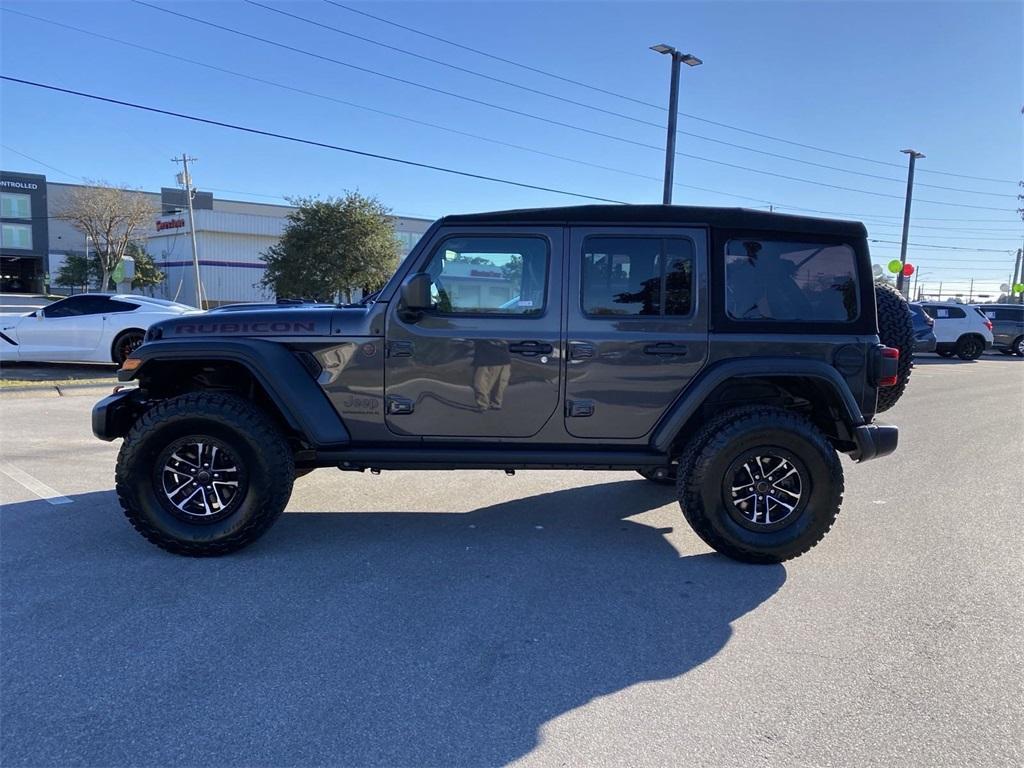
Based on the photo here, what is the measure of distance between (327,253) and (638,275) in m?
31.7

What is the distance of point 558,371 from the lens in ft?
13.7

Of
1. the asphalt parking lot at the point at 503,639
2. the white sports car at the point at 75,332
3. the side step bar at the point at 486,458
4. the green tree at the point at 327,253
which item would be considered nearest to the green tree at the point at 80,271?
the green tree at the point at 327,253

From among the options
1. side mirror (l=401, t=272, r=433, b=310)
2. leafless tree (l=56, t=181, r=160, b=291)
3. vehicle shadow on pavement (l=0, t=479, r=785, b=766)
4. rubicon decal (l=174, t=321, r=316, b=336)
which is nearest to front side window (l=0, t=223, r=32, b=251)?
leafless tree (l=56, t=181, r=160, b=291)

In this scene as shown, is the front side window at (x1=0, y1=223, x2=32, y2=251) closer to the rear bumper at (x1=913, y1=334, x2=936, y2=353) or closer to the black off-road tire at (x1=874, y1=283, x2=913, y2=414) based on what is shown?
the rear bumper at (x1=913, y1=334, x2=936, y2=353)

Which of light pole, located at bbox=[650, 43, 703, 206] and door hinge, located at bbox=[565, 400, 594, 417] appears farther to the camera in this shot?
light pole, located at bbox=[650, 43, 703, 206]

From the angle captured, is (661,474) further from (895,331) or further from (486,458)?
(895,331)

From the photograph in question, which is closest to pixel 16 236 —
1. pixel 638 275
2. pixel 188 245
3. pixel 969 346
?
pixel 188 245

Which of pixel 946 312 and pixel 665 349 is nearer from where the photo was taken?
pixel 665 349

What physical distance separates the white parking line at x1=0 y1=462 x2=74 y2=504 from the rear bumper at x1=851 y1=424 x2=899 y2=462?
218 inches

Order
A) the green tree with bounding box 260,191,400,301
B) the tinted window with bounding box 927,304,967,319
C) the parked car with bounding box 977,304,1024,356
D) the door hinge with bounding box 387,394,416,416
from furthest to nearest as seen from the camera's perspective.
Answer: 1. the green tree with bounding box 260,191,400,301
2. the parked car with bounding box 977,304,1024,356
3. the tinted window with bounding box 927,304,967,319
4. the door hinge with bounding box 387,394,416,416

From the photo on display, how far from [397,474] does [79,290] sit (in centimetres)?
7019

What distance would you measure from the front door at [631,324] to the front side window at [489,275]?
0.73ft

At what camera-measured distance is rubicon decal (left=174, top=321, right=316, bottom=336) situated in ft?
13.7

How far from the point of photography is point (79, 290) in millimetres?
63594
